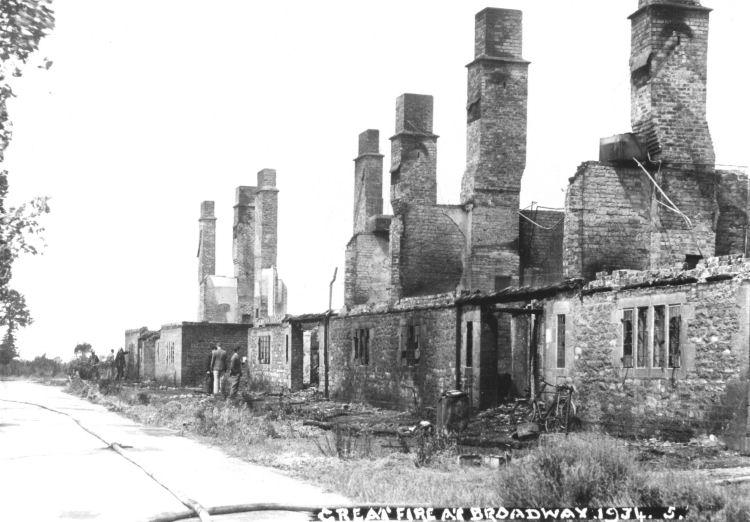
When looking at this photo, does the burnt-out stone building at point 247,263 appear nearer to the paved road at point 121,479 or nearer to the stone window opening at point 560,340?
the stone window opening at point 560,340

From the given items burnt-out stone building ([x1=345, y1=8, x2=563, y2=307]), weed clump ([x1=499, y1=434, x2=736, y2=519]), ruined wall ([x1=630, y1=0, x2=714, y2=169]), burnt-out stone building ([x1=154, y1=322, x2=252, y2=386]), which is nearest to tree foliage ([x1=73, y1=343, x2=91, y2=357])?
burnt-out stone building ([x1=154, y1=322, x2=252, y2=386])

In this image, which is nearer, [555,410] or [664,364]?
[664,364]

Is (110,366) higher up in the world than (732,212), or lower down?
lower down

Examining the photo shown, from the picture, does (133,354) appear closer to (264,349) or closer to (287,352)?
(264,349)

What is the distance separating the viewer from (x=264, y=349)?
41281 mm

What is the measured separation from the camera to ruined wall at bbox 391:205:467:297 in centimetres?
2866

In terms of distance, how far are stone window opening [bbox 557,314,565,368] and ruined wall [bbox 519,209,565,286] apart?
922 centimetres

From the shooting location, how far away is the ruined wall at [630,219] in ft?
67.6

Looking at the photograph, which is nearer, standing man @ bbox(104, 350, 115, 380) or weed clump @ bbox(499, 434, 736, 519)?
weed clump @ bbox(499, 434, 736, 519)

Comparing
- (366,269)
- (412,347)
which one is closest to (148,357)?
(366,269)

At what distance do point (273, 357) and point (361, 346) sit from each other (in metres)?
10.4

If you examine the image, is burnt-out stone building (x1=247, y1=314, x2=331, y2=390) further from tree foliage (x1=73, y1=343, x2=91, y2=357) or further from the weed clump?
tree foliage (x1=73, y1=343, x2=91, y2=357)

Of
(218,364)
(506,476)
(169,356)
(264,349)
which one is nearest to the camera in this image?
(506,476)

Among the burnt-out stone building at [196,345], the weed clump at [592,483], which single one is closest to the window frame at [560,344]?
the weed clump at [592,483]
